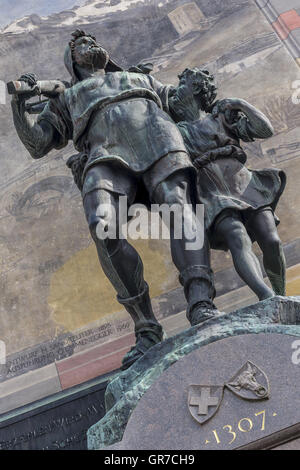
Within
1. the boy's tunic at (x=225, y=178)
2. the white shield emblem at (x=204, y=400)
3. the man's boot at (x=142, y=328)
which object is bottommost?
the white shield emblem at (x=204, y=400)

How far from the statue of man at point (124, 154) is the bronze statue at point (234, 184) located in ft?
0.42

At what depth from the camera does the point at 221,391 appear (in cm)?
219

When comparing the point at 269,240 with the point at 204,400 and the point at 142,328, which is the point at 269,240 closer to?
the point at 142,328

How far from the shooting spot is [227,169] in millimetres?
3299

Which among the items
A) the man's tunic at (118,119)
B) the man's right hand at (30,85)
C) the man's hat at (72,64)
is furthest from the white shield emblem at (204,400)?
the man's hat at (72,64)

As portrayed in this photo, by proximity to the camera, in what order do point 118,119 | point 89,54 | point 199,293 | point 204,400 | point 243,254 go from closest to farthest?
point 204,400 < point 199,293 < point 243,254 < point 118,119 < point 89,54

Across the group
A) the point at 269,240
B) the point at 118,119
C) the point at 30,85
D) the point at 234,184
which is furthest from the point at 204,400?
the point at 30,85

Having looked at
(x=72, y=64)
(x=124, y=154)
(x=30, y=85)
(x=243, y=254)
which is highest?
(x=72, y=64)

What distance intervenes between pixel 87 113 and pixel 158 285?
3568 millimetres

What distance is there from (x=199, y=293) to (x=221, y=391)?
2.26 feet

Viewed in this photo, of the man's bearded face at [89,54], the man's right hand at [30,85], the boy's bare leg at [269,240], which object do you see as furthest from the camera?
the man's bearded face at [89,54]

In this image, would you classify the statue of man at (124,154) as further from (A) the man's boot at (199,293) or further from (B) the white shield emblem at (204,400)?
(B) the white shield emblem at (204,400)

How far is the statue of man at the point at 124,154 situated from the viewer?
9.70 feet
